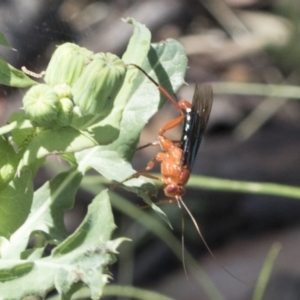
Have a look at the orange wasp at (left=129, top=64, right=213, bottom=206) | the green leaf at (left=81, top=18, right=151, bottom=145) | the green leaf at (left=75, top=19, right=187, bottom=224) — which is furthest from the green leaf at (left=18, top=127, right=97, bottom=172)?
the orange wasp at (left=129, top=64, right=213, bottom=206)

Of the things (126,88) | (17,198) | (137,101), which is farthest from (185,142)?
(17,198)

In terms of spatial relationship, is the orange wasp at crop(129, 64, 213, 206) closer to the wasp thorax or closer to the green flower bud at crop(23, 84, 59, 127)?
the wasp thorax

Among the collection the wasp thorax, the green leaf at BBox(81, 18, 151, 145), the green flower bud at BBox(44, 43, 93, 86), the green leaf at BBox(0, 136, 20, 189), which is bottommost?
the wasp thorax

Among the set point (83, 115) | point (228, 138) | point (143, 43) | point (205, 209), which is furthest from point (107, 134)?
point (228, 138)

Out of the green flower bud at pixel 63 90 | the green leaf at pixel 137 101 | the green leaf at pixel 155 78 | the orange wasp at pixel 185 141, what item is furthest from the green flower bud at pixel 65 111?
the orange wasp at pixel 185 141

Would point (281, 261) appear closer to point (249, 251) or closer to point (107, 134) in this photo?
point (249, 251)

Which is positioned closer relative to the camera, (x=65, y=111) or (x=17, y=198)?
(x=65, y=111)

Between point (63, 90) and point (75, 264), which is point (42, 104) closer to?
point (63, 90)
